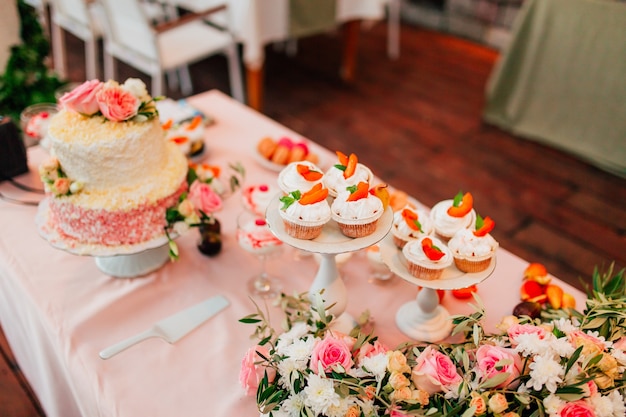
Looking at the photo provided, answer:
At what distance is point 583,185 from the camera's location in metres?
2.79

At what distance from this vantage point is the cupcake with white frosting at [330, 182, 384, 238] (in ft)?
2.94

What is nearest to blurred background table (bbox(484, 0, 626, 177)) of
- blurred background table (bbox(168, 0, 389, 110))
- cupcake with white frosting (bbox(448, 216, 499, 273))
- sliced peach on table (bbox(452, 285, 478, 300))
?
blurred background table (bbox(168, 0, 389, 110))

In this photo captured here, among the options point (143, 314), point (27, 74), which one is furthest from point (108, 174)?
point (27, 74)

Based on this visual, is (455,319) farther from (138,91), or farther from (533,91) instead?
(533,91)

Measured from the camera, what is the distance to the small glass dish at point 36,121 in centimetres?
155

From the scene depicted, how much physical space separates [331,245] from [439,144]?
240 centimetres

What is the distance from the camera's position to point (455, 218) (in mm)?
1046

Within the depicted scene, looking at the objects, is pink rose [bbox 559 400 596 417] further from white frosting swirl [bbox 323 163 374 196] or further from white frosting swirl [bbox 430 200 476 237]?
white frosting swirl [bbox 323 163 374 196]

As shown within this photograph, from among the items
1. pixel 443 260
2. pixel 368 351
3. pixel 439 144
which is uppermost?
pixel 443 260

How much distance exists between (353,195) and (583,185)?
2362 millimetres

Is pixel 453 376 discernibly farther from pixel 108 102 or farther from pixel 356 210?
pixel 108 102

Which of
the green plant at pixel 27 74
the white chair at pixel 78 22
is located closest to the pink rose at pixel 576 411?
the green plant at pixel 27 74

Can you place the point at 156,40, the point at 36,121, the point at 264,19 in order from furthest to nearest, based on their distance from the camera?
the point at 264,19 < the point at 156,40 < the point at 36,121

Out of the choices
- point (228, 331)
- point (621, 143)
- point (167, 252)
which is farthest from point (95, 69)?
point (621, 143)
